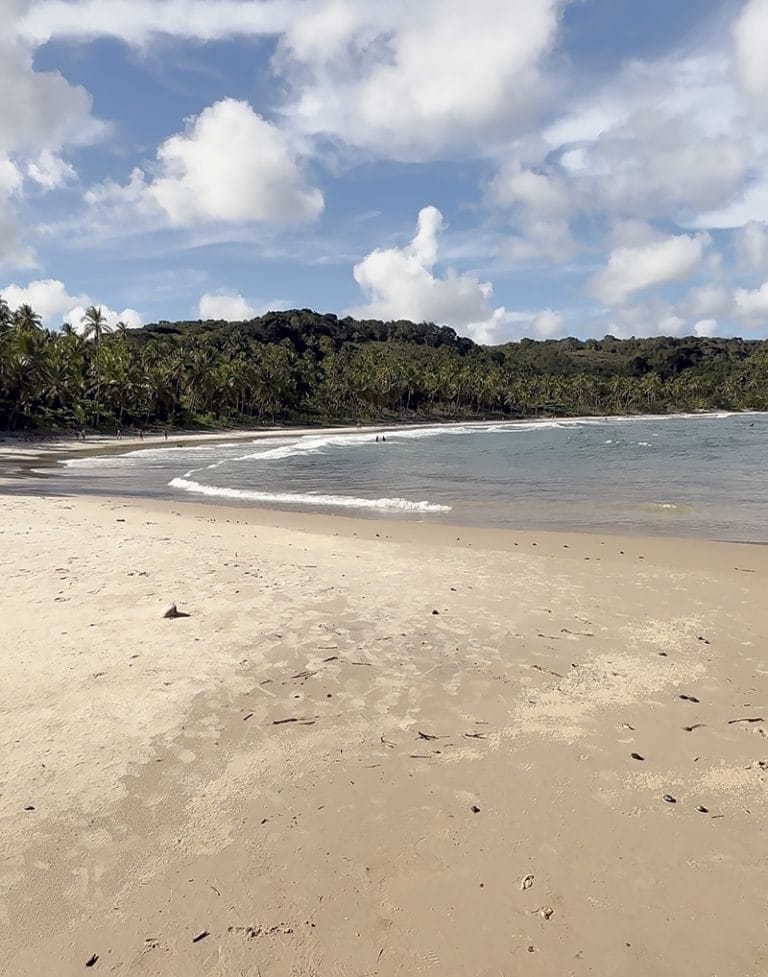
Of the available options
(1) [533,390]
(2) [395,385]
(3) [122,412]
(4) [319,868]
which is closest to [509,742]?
(4) [319,868]

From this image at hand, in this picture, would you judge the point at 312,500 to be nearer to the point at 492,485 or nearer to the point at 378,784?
the point at 492,485

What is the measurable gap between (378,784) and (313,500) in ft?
58.8

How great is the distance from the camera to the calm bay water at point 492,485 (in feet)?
58.5

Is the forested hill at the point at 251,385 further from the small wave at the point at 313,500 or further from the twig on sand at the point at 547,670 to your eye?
the twig on sand at the point at 547,670

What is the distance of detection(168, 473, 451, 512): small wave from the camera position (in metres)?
20.2

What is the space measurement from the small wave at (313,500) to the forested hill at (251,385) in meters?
46.3

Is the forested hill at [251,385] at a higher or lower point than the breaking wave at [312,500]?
higher

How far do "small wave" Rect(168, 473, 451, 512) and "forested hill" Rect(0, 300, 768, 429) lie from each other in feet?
152

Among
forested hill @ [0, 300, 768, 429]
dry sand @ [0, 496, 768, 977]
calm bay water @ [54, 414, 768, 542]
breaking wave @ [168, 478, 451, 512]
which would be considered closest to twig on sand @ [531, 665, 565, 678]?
dry sand @ [0, 496, 768, 977]

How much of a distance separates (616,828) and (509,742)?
1.11 meters

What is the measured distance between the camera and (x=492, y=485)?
26.6 metres

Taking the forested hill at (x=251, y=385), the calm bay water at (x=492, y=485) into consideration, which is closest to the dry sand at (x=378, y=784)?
the calm bay water at (x=492, y=485)

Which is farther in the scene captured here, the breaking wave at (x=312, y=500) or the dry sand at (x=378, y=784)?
the breaking wave at (x=312, y=500)

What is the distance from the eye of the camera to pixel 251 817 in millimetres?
3992
